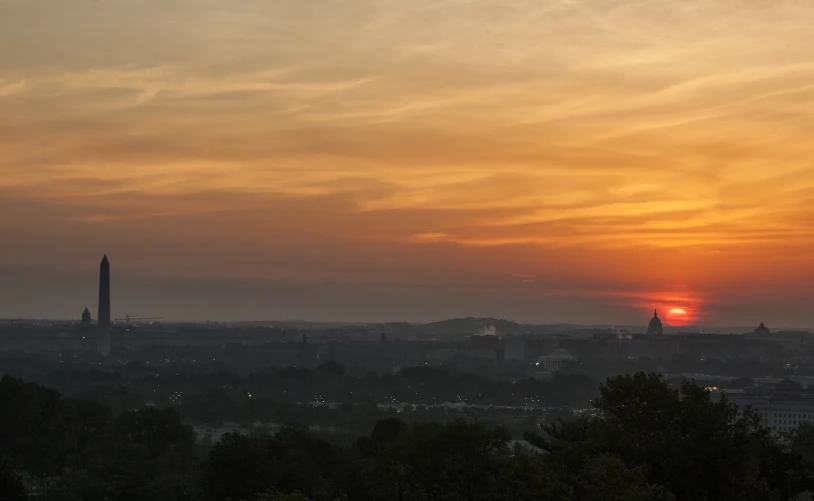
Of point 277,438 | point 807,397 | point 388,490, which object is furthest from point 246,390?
point 388,490

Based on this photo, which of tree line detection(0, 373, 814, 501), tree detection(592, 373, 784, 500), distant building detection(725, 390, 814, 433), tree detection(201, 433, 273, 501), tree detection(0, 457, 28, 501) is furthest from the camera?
distant building detection(725, 390, 814, 433)

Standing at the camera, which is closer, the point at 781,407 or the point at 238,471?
the point at 238,471

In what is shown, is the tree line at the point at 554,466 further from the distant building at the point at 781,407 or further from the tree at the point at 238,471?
the distant building at the point at 781,407

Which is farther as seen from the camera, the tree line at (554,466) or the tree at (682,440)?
the tree at (682,440)

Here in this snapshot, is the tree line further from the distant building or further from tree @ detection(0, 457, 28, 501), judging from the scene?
the distant building

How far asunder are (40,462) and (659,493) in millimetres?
47233

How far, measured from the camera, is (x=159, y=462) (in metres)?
71.6

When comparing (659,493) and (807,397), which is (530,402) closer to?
(807,397)

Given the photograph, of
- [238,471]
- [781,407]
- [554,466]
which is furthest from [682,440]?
[781,407]

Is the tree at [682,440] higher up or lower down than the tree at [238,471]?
higher up

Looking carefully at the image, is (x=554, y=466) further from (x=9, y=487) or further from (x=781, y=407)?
(x=781, y=407)

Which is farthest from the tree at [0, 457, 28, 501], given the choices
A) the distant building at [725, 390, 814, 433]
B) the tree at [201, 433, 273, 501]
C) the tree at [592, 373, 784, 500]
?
the distant building at [725, 390, 814, 433]

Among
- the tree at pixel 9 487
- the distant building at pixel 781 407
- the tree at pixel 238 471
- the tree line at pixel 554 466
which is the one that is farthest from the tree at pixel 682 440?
the distant building at pixel 781 407

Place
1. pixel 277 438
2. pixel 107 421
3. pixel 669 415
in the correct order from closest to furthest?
pixel 669 415, pixel 277 438, pixel 107 421
